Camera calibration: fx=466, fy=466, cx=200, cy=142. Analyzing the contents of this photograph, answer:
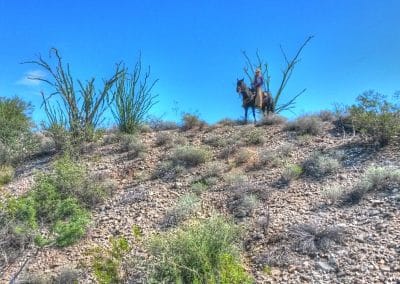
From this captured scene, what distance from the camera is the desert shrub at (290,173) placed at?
31.8ft

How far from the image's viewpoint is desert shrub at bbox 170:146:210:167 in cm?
1129

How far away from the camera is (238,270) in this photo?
6.34m

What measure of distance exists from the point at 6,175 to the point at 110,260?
578 centimetres

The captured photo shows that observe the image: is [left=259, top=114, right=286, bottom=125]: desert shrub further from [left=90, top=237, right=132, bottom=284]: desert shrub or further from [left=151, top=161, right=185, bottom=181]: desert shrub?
[left=90, top=237, right=132, bottom=284]: desert shrub

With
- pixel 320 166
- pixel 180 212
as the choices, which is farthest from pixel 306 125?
pixel 180 212

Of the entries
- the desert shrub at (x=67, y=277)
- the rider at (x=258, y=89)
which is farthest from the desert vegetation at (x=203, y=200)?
the rider at (x=258, y=89)

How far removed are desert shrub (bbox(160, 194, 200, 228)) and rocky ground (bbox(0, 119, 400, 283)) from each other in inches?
6.4

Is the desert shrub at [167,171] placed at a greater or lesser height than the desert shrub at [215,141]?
lesser

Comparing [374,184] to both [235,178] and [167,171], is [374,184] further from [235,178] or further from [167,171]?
[167,171]

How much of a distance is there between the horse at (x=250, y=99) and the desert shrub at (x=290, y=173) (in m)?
5.76

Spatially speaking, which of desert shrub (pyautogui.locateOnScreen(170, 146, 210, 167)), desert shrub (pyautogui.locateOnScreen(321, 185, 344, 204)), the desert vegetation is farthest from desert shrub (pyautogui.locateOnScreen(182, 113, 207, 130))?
desert shrub (pyautogui.locateOnScreen(321, 185, 344, 204))

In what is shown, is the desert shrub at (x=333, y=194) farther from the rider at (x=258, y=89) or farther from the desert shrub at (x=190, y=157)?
the rider at (x=258, y=89)

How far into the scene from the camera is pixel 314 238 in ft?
23.2

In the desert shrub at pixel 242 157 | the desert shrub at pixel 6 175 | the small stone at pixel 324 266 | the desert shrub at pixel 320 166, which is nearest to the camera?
the small stone at pixel 324 266
